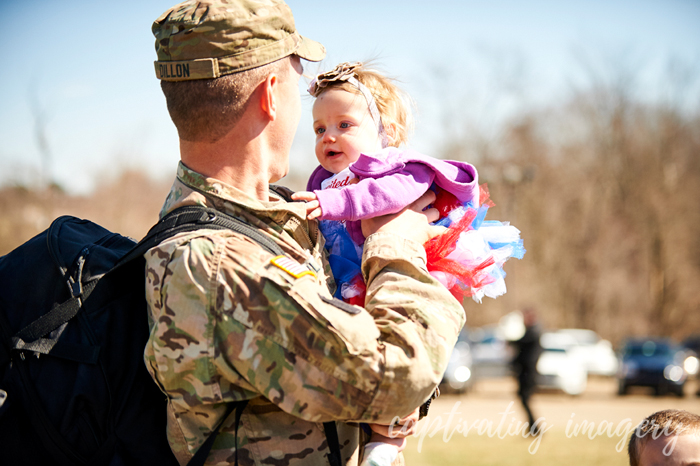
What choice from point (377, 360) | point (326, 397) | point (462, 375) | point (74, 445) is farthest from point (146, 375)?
point (462, 375)

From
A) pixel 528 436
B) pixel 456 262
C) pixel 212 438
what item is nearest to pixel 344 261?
pixel 456 262

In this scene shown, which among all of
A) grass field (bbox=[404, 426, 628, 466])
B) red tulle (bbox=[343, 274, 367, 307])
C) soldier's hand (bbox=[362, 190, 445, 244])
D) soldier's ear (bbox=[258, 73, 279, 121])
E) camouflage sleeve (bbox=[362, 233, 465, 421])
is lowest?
grass field (bbox=[404, 426, 628, 466])

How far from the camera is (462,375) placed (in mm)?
19453

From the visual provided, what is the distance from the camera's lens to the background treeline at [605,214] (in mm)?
36625

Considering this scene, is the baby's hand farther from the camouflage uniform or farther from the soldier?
the camouflage uniform

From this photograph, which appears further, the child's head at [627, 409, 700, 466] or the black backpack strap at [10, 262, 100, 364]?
the child's head at [627, 409, 700, 466]

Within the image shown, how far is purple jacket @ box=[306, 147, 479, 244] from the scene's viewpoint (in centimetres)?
227

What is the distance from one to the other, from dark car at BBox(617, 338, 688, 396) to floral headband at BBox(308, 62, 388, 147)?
19.5 m

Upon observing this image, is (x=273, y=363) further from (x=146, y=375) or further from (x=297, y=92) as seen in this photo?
(x=297, y=92)

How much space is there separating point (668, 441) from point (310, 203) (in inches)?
72.8

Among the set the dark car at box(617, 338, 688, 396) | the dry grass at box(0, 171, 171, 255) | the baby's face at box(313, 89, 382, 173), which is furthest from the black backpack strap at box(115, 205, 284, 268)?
the dark car at box(617, 338, 688, 396)

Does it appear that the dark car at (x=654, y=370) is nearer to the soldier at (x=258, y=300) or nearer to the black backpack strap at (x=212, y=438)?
the soldier at (x=258, y=300)

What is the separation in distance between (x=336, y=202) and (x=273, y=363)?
0.78m

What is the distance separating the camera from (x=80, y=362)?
5.82 feet
